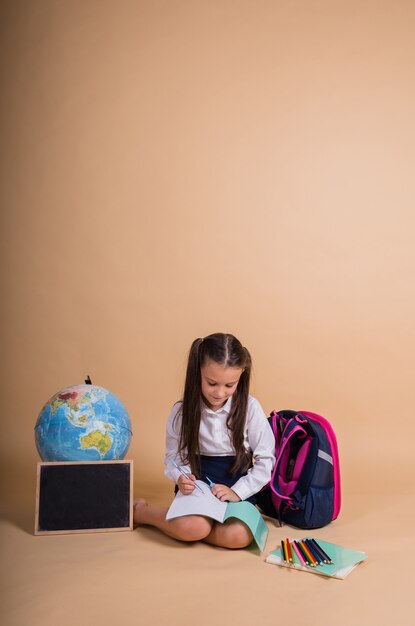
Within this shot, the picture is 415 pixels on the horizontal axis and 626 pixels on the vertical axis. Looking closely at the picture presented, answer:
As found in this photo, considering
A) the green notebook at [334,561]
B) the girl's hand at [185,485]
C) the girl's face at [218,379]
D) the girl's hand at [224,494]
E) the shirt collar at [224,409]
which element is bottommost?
the green notebook at [334,561]

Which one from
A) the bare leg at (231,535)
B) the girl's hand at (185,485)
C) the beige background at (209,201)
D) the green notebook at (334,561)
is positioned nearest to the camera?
the green notebook at (334,561)

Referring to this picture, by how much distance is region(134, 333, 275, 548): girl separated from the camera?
388 cm

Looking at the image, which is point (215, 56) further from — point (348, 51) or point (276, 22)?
point (348, 51)

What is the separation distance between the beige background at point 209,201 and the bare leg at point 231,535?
195 centimetres

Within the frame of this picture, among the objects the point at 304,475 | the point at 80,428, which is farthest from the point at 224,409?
the point at 80,428

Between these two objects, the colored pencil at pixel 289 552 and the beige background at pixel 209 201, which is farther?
the beige background at pixel 209 201

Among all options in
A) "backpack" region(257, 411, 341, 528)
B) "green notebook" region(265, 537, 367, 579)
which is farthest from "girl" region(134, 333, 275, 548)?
"green notebook" region(265, 537, 367, 579)

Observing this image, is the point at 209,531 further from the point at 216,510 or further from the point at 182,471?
the point at 182,471

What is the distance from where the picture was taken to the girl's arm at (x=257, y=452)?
12.8 ft

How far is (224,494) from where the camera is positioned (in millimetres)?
3848

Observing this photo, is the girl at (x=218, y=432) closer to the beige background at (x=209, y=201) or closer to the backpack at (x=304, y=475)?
the backpack at (x=304, y=475)

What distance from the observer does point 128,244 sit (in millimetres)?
6145

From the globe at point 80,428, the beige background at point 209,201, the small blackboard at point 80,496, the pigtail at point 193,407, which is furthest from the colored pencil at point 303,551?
the beige background at point 209,201

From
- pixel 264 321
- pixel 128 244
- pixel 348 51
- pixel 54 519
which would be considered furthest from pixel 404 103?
pixel 54 519
